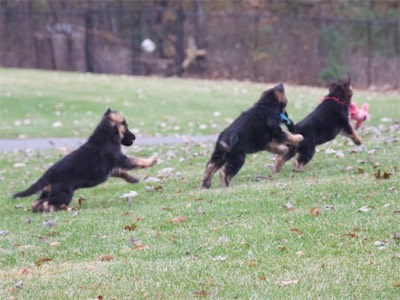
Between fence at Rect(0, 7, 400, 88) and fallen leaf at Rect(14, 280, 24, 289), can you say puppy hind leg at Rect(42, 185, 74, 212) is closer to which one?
fallen leaf at Rect(14, 280, 24, 289)

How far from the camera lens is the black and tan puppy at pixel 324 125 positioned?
11.5m

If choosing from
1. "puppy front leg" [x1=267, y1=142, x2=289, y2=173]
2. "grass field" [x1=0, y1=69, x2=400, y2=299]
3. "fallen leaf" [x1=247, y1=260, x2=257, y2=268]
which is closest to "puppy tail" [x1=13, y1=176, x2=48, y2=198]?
"grass field" [x1=0, y1=69, x2=400, y2=299]

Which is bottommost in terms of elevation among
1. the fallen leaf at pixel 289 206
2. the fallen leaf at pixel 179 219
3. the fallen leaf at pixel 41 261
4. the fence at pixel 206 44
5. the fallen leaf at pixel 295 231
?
the fence at pixel 206 44

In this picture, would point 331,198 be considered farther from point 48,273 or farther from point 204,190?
point 48,273

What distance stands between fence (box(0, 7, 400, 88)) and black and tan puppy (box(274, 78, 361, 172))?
23.4 meters

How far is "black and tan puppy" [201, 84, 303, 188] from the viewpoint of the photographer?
10.7 meters

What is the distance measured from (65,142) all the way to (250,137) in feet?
29.0

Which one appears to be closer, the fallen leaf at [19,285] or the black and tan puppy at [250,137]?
the fallen leaf at [19,285]

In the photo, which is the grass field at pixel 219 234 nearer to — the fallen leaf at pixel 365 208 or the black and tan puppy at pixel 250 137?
the fallen leaf at pixel 365 208

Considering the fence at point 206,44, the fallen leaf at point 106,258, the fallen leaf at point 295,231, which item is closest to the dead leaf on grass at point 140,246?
the fallen leaf at point 106,258

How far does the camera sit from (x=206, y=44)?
1550 inches

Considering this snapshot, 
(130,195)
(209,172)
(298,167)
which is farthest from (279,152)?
(130,195)

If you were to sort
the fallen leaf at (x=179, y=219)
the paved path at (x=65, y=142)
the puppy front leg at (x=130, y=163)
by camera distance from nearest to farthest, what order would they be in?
the fallen leaf at (x=179, y=219) → the puppy front leg at (x=130, y=163) → the paved path at (x=65, y=142)

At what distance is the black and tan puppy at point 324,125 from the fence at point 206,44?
76.7 ft
